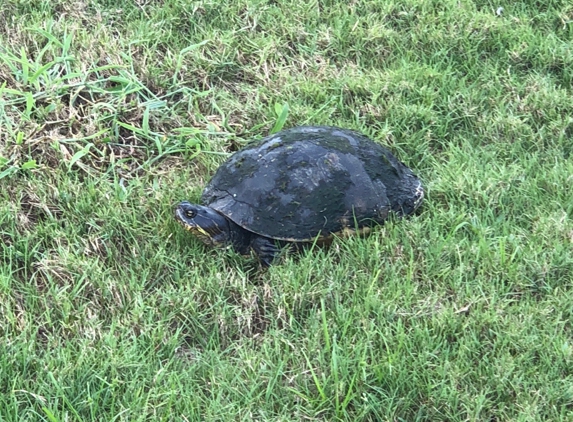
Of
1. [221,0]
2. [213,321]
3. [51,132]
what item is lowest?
[213,321]

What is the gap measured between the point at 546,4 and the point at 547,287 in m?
2.43

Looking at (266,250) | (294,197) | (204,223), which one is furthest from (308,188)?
(204,223)

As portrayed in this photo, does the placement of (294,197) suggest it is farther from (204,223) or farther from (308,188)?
(204,223)

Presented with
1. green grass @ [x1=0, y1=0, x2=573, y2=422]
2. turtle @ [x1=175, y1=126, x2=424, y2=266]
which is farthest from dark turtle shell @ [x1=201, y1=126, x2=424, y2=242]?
green grass @ [x1=0, y1=0, x2=573, y2=422]

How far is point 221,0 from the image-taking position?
13.8ft

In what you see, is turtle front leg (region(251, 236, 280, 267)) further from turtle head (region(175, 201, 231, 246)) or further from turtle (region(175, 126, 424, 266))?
Answer: turtle head (region(175, 201, 231, 246))

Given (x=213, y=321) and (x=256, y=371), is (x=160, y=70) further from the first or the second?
(x=256, y=371)

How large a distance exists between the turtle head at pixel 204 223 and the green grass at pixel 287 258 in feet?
0.23

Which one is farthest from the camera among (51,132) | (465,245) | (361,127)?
(361,127)

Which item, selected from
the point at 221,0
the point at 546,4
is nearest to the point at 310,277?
the point at 221,0

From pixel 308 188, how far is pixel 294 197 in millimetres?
75

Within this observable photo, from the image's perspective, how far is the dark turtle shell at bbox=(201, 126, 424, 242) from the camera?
281cm

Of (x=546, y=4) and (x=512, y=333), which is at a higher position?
(x=546, y=4)

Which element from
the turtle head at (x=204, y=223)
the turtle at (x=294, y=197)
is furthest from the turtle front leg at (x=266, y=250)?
the turtle head at (x=204, y=223)
